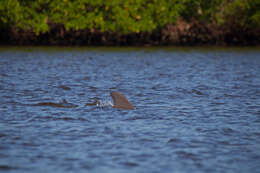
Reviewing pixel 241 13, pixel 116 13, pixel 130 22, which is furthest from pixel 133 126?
pixel 241 13

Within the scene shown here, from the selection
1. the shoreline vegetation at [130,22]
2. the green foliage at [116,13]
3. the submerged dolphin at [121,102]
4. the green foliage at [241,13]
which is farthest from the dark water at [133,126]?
the green foliage at [241,13]

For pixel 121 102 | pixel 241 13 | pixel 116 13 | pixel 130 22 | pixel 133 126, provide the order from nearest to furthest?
pixel 133 126, pixel 121 102, pixel 130 22, pixel 116 13, pixel 241 13

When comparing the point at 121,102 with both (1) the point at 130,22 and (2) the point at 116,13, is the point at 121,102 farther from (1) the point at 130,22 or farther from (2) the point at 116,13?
(2) the point at 116,13

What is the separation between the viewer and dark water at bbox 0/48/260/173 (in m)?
7.50

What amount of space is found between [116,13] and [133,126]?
35.9 m

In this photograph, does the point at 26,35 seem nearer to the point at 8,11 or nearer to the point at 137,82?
the point at 8,11

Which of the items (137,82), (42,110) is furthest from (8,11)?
(42,110)

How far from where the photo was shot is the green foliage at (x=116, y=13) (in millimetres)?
43812

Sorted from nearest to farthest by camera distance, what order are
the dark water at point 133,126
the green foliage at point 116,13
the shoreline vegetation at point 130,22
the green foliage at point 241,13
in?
the dark water at point 133,126
the green foliage at point 116,13
the shoreline vegetation at point 130,22
the green foliage at point 241,13

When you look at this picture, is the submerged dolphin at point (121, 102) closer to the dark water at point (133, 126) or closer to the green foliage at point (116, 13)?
the dark water at point (133, 126)

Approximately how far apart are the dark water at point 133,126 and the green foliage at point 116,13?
2524 cm

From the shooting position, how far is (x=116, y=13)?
4509 cm

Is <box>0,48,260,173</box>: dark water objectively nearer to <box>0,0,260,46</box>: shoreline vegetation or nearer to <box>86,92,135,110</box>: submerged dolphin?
<box>86,92,135,110</box>: submerged dolphin

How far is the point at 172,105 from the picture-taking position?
43.0 feet
